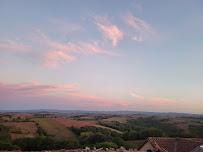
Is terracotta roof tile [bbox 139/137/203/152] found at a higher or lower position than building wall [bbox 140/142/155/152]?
higher

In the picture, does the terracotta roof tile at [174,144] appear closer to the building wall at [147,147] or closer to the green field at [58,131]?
the building wall at [147,147]

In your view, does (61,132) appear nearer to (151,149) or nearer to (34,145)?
(34,145)

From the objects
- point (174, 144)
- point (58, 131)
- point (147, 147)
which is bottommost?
point (58, 131)

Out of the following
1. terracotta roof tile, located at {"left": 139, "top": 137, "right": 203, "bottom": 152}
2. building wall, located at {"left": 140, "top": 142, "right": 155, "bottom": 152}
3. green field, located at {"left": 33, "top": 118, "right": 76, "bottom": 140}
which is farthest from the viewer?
green field, located at {"left": 33, "top": 118, "right": 76, "bottom": 140}

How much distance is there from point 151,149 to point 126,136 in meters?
45.4

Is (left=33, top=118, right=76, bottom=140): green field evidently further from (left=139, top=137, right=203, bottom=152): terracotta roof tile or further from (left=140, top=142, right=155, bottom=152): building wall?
(left=139, top=137, right=203, bottom=152): terracotta roof tile

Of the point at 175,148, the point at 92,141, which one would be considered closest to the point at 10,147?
the point at 92,141

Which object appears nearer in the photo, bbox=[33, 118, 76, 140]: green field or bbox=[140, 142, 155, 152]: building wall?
bbox=[140, 142, 155, 152]: building wall

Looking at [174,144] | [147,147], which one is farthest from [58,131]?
[174,144]

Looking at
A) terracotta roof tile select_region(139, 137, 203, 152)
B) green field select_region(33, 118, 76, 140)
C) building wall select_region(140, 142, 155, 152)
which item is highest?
terracotta roof tile select_region(139, 137, 203, 152)

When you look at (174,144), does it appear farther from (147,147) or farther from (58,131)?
(58,131)

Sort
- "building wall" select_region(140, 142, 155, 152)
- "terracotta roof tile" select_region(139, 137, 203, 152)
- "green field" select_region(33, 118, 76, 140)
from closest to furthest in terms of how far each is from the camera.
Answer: "terracotta roof tile" select_region(139, 137, 203, 152) → "building wall" select_region(140, 142, 155, 152) → "green field" select_region(33, 118, 76, 140)

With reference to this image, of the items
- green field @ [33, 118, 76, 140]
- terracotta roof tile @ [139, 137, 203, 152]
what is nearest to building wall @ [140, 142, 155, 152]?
terracotta roof tile @ [139, 137, 203, 152]

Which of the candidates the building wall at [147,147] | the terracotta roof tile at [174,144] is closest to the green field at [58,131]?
the building wall at [147,147]
